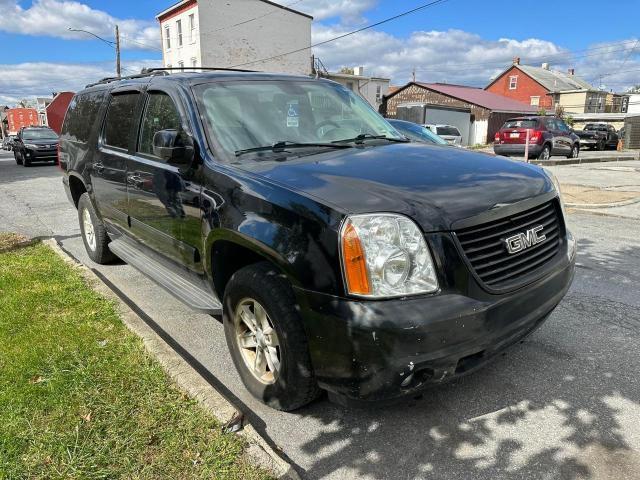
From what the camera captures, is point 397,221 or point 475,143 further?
point 475,143

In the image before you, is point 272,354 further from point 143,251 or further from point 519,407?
point 143,251

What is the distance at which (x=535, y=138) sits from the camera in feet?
61.3

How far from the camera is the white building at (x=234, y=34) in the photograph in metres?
38.4

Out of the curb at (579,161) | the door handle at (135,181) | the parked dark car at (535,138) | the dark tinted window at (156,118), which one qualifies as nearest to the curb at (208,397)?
the door handle at (135,181)

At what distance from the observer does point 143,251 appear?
4.32 m

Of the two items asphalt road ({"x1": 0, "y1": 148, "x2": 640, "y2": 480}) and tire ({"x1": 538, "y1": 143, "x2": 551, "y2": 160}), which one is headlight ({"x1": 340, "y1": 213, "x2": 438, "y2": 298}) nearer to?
asphalt road ({"x1": 0, "y1": 148, "x2": 640, "y2": 480})

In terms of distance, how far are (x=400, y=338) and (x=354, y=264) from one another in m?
0.38

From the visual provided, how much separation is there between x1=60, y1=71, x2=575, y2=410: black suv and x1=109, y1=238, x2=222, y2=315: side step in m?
0.02

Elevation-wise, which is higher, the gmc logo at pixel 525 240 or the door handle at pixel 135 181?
the door handle at pixel 135 181

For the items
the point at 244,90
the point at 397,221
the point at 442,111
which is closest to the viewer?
the point at 397,221

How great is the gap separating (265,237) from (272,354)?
71cm

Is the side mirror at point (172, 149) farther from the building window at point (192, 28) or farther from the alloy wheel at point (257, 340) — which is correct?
the building window at point (192, 28)

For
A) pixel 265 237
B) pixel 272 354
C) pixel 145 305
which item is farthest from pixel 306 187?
pixel 145 305

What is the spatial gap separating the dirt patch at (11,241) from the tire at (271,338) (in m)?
4.77
